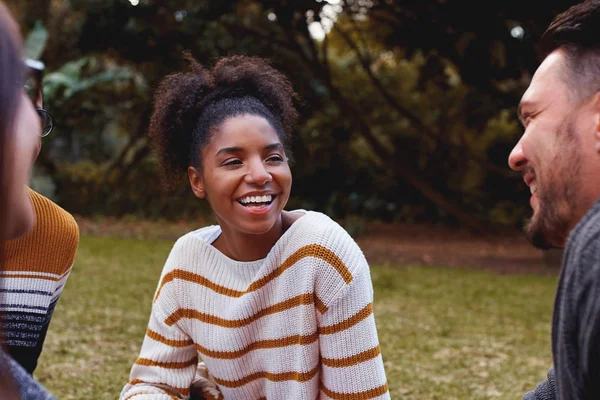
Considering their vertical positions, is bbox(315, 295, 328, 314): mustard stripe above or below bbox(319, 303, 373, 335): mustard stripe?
above

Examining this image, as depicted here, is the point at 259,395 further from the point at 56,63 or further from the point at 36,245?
the point at 56,63

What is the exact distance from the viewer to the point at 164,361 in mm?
2516

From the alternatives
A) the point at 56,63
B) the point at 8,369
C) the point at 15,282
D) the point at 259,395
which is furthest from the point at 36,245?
the point at 56,63

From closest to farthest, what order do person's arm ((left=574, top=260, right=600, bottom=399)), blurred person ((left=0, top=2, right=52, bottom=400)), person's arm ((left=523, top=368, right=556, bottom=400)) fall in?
1. blurred person ((left=0, top=2, right=52, bottom=400))
2. person's arm ((left=574, top=260, right=600, bottom=399))
3. person's arm ((left=523, top=368, right=556, bottom=400))

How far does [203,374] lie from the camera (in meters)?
2.69

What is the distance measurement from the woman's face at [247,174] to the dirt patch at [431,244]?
6.31 meters

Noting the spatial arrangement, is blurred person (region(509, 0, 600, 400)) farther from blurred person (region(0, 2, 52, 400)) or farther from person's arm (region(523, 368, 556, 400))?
blurred person (region(0, 2, 52, 400))

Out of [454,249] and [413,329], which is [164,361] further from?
[454,249]

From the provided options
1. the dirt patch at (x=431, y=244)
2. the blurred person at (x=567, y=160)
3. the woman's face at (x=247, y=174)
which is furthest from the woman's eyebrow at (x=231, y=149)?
the dirt patch at (x=431, y=244)

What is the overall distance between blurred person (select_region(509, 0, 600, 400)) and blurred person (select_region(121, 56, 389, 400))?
2.64ft

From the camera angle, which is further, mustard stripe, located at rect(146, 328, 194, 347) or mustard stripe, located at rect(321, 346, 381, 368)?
mustard stripe, located at rect(146, 328, 194, 347)

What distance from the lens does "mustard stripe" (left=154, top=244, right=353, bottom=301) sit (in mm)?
2309

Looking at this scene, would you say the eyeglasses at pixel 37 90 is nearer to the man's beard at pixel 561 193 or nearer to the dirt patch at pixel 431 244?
the man's beard at pixel 561 193

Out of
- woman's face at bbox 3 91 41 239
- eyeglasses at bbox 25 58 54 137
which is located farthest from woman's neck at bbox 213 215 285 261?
woman's face at bbox 3 91 41 239
